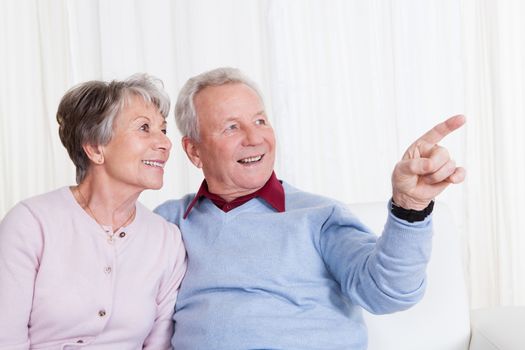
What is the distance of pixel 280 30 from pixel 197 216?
5.01 ft

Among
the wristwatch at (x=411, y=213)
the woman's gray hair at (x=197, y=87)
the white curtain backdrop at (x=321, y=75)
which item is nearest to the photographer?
the wristwatch at (x=411, y=213)

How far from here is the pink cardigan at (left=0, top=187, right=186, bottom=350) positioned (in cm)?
183

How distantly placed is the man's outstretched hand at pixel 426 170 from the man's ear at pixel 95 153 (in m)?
0.85

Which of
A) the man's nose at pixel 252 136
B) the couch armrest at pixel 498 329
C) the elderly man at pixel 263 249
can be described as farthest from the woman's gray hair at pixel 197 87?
the couch armrest at pixel 498 329

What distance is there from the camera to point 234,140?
2.09m

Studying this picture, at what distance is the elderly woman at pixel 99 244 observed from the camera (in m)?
1.84

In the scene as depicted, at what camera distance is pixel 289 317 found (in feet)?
6.15

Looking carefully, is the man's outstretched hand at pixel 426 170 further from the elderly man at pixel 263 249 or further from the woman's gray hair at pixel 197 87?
the woman's gray hair at pixel 197 87

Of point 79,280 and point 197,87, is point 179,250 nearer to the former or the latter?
point 79,280

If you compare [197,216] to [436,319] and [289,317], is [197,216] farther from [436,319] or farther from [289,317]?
[436,319]

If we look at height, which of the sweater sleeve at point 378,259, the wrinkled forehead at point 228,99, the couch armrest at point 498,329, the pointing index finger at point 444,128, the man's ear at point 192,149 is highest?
the wrinkled forehead at point 228,99

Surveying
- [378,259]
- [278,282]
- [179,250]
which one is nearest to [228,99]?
[179,250]

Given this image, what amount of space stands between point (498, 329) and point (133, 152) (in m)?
1.05

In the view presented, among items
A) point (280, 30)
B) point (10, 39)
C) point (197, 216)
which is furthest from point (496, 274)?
point (10, 39)
